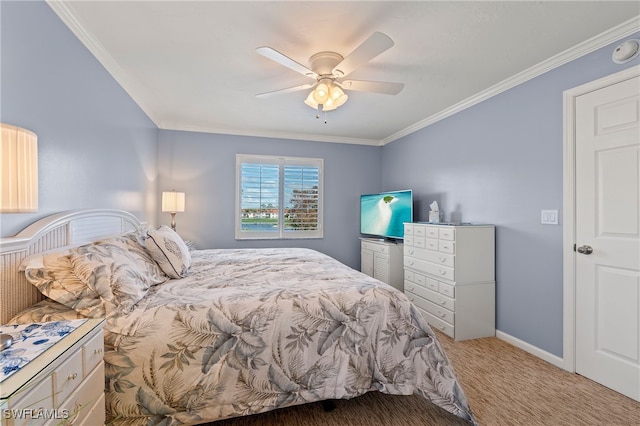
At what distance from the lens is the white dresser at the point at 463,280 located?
2.96 metres

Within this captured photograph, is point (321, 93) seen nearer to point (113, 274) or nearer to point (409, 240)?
point (113, 274)

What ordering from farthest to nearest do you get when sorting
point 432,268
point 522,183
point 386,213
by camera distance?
point 386,213 → point 432,268 → point 522,183

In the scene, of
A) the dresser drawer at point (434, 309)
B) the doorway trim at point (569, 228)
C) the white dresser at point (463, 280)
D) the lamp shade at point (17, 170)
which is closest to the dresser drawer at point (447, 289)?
the white dresser at point (463, 280)

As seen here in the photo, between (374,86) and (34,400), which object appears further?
(374,86)

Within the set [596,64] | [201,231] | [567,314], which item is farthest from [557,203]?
[201,231]

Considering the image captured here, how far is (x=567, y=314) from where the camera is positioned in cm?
240

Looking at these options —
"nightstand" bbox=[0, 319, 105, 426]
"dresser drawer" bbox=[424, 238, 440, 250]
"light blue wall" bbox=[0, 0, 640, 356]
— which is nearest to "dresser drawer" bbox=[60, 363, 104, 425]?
"nightstand" bbox=[0, 319, 105, 426]

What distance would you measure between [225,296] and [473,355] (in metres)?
2.24

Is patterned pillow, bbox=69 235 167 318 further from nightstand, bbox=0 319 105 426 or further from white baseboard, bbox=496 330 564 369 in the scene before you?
white baseboard, bbox=496 330 564 369

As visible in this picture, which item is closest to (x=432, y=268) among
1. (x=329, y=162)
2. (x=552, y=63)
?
(x=552, y=63)

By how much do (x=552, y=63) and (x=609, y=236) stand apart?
4.79ft

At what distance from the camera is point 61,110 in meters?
1.83

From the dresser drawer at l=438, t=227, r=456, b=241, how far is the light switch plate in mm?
716

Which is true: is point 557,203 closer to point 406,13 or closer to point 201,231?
point 406,13
